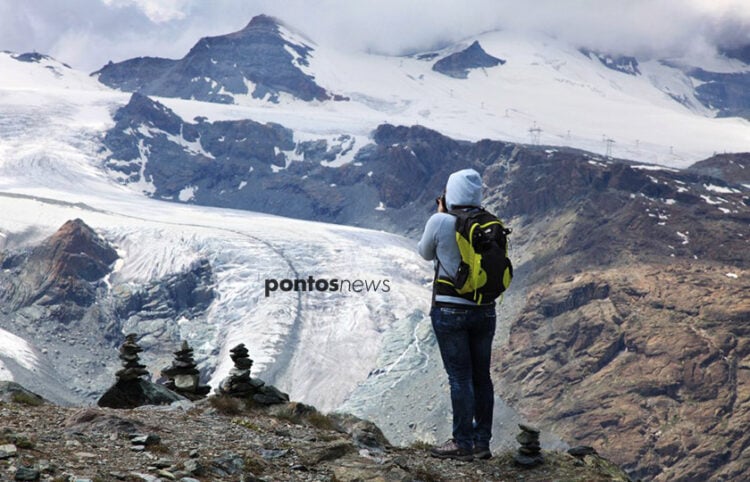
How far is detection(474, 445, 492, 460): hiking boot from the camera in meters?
16.3

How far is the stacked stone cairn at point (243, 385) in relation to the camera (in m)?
20.6

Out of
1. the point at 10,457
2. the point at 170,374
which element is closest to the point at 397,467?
the point at 10,457

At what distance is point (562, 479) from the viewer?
15.4 m

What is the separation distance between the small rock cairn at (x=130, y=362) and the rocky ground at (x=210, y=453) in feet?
12.5

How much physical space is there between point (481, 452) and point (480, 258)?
3644 millimetres

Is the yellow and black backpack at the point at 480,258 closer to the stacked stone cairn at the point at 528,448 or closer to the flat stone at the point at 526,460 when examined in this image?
the stacked stone cairn at the point at 528,448

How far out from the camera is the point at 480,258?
14992mm

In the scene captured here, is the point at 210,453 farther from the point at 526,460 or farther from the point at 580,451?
the point at 580,451

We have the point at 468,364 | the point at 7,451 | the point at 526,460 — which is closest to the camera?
the point at 7,451

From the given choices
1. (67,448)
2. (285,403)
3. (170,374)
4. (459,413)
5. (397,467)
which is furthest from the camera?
(170,374)

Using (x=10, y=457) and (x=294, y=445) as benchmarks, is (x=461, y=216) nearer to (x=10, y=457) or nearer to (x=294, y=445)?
(x=294, y=445)

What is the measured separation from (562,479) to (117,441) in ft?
23.4

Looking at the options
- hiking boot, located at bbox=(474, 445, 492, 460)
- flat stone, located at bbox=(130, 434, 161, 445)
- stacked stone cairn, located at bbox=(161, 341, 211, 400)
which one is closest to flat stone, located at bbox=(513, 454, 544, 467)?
hiking boot, located at bbox=(474, 445, 492, 460)

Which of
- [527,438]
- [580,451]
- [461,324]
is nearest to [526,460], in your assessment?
[527,438]
